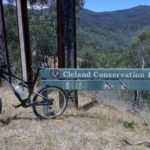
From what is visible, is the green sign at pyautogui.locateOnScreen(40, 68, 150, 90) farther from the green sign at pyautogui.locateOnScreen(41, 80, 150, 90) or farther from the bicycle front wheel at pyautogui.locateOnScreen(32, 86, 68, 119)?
the bicycle front wheel at pyautogui.locateOnScreen(32, 86, 68, 119)

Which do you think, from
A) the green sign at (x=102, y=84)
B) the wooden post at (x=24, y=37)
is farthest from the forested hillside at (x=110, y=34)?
the green sign at (x=102, y=84)

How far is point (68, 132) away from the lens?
680cm

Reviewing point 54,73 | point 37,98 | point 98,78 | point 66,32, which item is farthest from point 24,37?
point 98,78

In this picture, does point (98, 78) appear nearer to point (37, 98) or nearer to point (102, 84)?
point (102, 84)

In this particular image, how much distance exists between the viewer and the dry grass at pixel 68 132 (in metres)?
6.23

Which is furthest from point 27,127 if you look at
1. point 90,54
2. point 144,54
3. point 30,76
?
point 90,54

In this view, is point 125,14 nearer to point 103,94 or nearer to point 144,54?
point 144,54

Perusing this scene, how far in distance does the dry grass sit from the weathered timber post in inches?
48.6

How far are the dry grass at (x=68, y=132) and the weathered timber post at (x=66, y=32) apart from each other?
1234 millimetres

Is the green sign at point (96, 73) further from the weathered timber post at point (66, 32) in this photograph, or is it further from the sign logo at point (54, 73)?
the weathered timber post at point (66, 32)

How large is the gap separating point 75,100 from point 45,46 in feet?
73.2

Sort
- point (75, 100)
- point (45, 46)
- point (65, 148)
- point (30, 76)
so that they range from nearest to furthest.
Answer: point (65, 148) → point (75, 100) → point (30, 76) → point (45, 46)

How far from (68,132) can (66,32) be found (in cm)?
291

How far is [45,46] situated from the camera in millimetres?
31531
